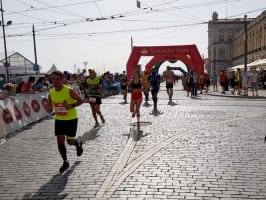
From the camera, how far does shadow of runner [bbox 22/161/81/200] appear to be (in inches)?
187

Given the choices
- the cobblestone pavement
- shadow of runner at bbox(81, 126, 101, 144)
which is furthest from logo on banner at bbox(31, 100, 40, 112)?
shadow of runner at bbox(81, 126, 101, 144)

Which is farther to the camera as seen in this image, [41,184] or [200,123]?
[200,123]

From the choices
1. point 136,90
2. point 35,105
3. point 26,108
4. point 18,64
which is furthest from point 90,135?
point 18,64

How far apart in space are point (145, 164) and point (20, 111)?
606cm

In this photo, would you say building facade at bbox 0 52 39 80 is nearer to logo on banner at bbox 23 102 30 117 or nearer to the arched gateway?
the arched gateway

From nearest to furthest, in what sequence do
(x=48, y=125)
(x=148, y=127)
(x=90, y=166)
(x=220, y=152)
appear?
1. (x=90, y=166)
2. (x=220, y=152)
3. (x=148, y=127)
4. (x=48, y=125)

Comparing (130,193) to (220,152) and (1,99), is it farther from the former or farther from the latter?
(1,99)

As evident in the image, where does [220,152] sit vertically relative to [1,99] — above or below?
below

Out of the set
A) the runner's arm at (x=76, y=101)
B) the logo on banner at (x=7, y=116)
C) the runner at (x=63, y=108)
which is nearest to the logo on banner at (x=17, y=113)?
the logo on banner at (x=7, y=116)

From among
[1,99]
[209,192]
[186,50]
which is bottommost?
[209,192]

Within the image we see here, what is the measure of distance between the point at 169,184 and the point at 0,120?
591 centimetres

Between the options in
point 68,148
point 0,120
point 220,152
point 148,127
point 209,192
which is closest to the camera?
point 209,192

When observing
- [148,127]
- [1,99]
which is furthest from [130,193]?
[1,99]

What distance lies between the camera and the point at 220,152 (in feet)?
22.9
